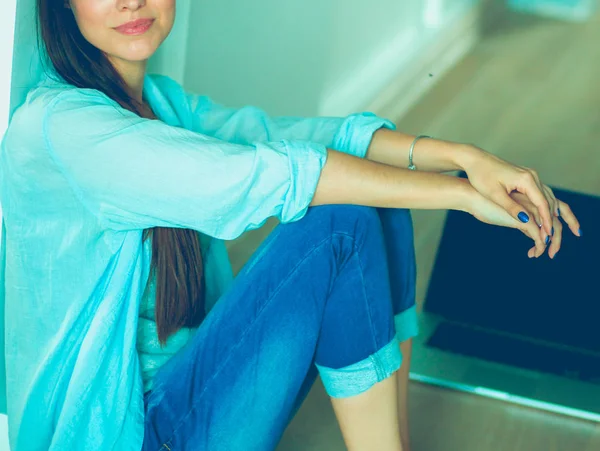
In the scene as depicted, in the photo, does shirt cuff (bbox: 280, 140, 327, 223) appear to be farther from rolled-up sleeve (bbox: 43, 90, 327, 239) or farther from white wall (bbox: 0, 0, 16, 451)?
white wall (bbox: 0, 0, 16, 451)

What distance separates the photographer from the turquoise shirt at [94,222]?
42.4 inches

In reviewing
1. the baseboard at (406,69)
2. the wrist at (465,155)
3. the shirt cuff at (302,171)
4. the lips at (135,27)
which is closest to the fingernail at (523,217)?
the wrist at (465,155)

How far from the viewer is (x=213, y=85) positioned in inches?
82.4

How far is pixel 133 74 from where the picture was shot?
1.32m

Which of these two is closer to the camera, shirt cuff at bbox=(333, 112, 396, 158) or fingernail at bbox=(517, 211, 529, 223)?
fingernail at bbox=(517, 211, 529, 223)

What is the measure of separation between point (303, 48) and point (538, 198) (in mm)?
1066

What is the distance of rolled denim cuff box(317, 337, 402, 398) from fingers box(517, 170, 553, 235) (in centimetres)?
26

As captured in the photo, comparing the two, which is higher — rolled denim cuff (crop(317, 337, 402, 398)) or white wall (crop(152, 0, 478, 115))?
white wall (crop(152, 0, 478, 115))

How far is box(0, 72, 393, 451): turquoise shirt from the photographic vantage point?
108cm

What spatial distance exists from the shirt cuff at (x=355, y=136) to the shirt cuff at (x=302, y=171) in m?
0.32

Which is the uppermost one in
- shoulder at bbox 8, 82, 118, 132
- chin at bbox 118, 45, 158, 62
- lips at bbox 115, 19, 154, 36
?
lips at bbox 115, 19, 154, 36

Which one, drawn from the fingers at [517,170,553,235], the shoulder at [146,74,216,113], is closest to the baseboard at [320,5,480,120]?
the shoulder at [146,74,216,113]

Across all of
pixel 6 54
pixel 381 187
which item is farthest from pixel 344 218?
pixel 6 54

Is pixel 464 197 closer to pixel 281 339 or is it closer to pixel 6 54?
pixel 281 339
